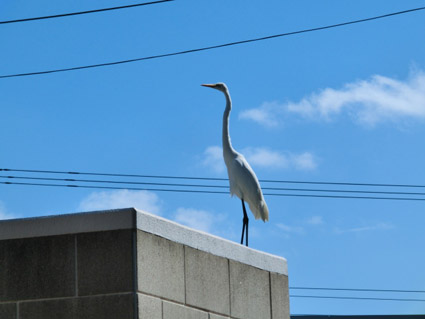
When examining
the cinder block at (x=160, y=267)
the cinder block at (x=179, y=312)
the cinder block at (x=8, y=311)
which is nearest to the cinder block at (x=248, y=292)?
the cinder block at (x=179, y=312)

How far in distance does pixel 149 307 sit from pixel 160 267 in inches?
16.4

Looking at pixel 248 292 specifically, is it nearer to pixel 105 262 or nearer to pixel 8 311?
pixel 105 262

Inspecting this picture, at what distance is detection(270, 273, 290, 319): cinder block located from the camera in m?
10.9

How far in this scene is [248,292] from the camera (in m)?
10.4

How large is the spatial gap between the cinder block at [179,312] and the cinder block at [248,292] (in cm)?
64

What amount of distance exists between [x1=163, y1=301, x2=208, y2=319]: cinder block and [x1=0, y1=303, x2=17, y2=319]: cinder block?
4.48 feet

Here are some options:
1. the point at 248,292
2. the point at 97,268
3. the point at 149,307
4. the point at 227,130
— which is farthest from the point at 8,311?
the point at 227,130

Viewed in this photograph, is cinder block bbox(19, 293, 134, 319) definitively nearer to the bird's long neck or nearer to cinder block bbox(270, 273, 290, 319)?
cinder block bbox(270, 273, 290, 319)

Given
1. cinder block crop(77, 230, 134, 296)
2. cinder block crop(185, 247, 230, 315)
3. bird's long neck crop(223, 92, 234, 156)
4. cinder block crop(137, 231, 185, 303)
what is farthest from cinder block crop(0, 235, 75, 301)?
bird's long neck crop(223, 92, 234, 156)

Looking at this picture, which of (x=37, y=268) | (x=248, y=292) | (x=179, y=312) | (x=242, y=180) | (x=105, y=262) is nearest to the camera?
(x=105, y=262)

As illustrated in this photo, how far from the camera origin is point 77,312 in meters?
8.55

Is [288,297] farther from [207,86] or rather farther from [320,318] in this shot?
[320,318]

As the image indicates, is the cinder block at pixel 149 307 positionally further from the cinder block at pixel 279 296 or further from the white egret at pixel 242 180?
the white egret at pixel 242 180

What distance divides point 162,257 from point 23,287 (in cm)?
128
